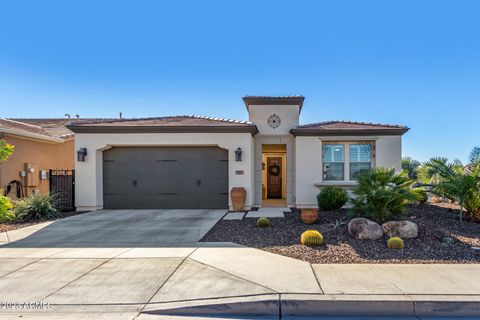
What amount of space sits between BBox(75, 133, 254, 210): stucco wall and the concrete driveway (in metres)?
1.10

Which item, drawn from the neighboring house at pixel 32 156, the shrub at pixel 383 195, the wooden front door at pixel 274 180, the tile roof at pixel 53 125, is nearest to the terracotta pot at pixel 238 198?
the shrub at pixel 383 195

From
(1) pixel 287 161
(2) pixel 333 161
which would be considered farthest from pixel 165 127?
(2) pixel 333 161

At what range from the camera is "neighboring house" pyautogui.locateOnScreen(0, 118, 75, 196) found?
11211 mm

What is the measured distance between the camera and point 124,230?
768 centimetres

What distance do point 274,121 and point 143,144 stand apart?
5.82 m

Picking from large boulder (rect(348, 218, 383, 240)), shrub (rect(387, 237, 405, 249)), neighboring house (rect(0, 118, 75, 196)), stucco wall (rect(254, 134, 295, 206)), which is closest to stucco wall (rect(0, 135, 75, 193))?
neighboring house (rect(0, 118, 75, 196))

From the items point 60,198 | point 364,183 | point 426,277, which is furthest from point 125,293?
point 60,198

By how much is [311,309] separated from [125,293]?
2650mm

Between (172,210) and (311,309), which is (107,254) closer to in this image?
(311,309)

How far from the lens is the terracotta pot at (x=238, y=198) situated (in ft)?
34.7

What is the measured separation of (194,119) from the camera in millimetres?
12211

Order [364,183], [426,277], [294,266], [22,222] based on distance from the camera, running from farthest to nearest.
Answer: [22,222] < [364,183] < [294,266] < [426,277]

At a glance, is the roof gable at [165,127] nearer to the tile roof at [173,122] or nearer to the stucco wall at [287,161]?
the tile roof at [173,122]

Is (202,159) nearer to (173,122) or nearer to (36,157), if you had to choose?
(173,122)
